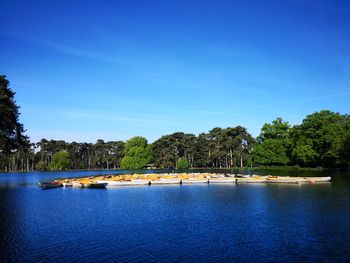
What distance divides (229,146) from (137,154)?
45542 mm

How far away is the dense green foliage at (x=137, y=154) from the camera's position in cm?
16862

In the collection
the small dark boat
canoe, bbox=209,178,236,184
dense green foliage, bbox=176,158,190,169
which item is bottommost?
canoe, bbox=209,178,236,184

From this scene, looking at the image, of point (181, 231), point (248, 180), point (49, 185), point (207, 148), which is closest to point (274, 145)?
point (207, 148)

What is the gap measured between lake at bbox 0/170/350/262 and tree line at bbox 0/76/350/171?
1359 inches

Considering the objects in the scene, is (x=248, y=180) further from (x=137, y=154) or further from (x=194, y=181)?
(x=137, y=154)

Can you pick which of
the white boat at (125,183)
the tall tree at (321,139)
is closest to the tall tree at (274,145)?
the tall tree at (321,139)

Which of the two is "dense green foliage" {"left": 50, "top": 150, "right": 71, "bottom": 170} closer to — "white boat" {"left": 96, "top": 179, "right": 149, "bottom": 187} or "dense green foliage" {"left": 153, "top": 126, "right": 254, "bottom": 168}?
"dense green foliage" {"left": 153, "top": 126, "right": 254, "bottom": 168}

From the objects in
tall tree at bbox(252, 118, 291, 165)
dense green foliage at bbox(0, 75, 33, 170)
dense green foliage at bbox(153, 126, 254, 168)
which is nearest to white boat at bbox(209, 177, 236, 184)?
dense green foliage at bbox(0, 75, 33, 170)

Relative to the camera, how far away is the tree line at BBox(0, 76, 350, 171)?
72562 mm

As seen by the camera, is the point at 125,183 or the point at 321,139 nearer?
the point at 125,183

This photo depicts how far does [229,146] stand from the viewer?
520ft

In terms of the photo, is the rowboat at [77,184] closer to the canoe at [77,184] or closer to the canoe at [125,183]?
the canoe at [77,184]

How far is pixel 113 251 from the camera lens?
2266 centimetres

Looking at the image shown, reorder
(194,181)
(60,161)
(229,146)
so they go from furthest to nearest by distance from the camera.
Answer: (60,161) < (229,146) < (194,181)
